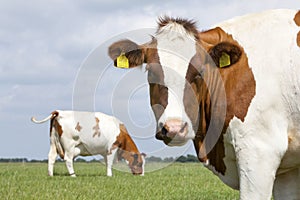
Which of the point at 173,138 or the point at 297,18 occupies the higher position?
the point at 297,18

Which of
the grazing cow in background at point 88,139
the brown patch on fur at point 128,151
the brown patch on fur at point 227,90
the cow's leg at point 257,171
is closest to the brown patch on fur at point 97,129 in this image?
the grazing cow in background at point 88,139

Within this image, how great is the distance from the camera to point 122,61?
5637 millimetres

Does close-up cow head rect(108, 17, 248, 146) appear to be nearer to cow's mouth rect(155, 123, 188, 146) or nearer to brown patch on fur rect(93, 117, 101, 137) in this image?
cow's mouth rect(155, 123, 188, 146)

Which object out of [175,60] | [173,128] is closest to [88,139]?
[175,60]

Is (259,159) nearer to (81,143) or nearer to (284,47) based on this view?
(284,47)

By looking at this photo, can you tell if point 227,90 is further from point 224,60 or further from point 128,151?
point 128,151

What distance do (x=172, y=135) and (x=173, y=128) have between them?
3.0 inches

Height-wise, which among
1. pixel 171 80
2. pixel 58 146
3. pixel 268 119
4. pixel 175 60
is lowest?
pixel 58 146

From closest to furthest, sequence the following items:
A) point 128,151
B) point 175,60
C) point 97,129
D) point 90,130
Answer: point 175,60
point 90,130
point 97,129
point 128,151

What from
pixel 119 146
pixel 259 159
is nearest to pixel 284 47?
pixel 259 159

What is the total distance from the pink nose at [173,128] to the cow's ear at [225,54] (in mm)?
892

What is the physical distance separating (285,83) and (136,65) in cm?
145

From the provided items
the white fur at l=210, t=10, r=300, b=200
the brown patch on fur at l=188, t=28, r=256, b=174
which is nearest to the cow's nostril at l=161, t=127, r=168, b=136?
the brown patch on fur at l=188, t=28, r=256, b=174

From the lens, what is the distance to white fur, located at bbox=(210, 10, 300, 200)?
5.00 meters
